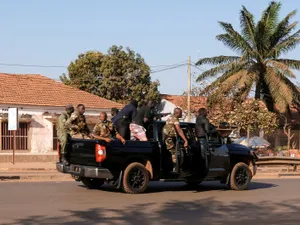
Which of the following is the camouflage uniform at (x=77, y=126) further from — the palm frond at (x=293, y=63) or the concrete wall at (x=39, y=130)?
the palm frond at (x=293, y=63)

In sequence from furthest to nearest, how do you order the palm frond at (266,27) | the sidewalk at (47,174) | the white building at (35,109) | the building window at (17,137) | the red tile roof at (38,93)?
the palm frond at (266,27) < the red tile roof at (38,93) < the white building at (35,109) < the building window at (17,137) < the sidewalk at (47,174)

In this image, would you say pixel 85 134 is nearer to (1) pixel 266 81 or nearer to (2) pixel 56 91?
(2) pixel 56 91

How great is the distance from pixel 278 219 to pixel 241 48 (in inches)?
1164

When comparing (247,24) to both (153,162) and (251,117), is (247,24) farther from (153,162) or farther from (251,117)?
(153,162)

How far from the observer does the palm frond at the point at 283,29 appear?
3869cm

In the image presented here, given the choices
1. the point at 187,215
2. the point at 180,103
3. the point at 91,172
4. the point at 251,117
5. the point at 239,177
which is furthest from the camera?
the point at 180,103

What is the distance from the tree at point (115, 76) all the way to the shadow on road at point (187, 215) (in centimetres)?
3307

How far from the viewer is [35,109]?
31.9m

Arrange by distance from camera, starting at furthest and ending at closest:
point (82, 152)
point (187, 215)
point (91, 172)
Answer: point (82, 152)
point (91, 172)
point (187, 215)

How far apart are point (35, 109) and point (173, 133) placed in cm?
1932

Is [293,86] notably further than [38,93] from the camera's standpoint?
Yes

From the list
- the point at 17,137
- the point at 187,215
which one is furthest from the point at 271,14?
the point at 187,215

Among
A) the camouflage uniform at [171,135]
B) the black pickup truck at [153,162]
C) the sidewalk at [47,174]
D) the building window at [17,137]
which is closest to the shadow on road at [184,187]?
the black pickup truck at [153,162]

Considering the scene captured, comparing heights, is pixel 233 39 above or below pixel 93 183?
above
